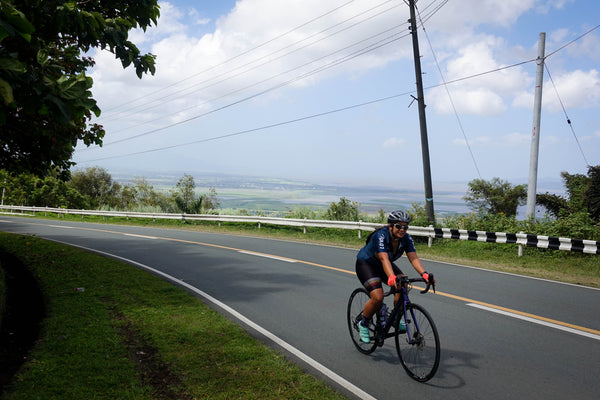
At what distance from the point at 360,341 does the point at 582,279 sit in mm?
8408

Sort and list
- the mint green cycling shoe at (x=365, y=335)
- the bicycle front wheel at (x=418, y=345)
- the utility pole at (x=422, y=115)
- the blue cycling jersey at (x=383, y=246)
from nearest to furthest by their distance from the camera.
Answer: the bicycle front wheel at (x=418, y=345) → the blue cycling jersey at (x=383, y=246) → the mint green cycling shoe at (x=365, y=335) → the utility pole at (x=422, y=115)

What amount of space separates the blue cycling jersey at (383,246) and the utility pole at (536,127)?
12.7 meters

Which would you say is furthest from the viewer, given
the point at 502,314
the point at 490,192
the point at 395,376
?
the point at 490,192

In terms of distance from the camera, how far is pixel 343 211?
23281mm

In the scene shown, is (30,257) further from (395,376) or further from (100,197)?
(100,197)

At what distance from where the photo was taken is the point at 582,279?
36.9ft

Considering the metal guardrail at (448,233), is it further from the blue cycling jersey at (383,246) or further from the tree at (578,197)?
the blue cycling jersey at (383,246)

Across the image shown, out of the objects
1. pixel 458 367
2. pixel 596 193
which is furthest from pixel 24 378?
pixel 596 193

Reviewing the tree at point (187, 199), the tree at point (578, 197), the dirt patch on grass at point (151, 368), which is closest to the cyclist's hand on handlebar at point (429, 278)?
the dirt patch on grass at point (151, 368)

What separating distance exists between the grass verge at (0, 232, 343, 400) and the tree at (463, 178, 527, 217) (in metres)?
44.0

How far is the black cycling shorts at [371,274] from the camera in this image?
538 cm

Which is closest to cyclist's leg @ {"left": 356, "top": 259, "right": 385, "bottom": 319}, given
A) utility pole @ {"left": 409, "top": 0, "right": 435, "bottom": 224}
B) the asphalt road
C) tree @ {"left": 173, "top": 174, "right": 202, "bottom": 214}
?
the asphalt road

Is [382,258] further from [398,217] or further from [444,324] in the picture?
[444,324]

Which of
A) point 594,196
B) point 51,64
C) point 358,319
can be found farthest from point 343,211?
point 51,64
